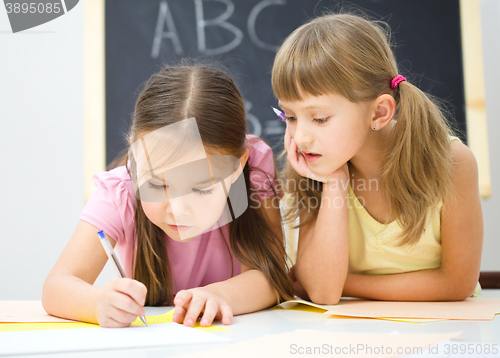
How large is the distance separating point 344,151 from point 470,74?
3.51ft

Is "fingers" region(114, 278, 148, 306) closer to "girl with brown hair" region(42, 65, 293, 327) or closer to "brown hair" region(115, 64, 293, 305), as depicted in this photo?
"girl with brown hair" region(42, 65, 293, 327)

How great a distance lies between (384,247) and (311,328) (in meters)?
0.36

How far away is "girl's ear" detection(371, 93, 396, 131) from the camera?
71 centimetres

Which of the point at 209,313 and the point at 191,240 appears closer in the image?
the point at 209,313

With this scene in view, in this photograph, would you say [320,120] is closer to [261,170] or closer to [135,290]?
[261,170]

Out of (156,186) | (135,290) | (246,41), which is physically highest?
(246,41)

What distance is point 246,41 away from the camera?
1.54m

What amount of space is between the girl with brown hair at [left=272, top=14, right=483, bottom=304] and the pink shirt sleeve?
0.23 ft

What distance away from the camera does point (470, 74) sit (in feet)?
4.90

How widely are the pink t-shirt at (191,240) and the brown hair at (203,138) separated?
26 mm

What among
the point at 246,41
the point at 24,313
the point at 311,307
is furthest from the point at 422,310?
the point at 246,41

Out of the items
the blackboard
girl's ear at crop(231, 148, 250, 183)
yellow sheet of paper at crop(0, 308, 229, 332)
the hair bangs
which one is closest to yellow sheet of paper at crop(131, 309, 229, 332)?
yellow sheet of paper at crop(0, 308, 229, 332)

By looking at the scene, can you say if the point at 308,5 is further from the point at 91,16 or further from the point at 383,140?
the point at 383,140

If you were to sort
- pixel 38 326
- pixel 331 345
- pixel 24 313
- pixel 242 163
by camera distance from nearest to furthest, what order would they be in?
pixel 331 345
pixel 38 326
pixel 24 313
pixel 242 163
